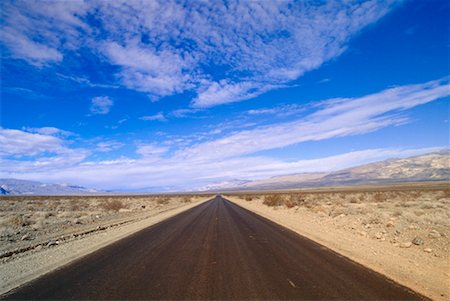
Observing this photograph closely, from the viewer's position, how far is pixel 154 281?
8.12 metres

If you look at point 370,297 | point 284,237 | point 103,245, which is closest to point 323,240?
point 284,237

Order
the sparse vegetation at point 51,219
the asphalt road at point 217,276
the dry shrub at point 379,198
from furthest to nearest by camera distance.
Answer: the dry shrub at point 379,198 < the sparse vegetation at point 51,219 < the asphalt road at point 217,276

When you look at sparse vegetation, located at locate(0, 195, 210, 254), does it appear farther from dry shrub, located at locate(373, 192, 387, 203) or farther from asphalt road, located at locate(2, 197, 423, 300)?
dry shrub, located at locate(373, 192, 387, 203)

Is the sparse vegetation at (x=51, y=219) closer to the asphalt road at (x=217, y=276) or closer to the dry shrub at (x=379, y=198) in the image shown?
the asphalt road at (x=217, y=276)

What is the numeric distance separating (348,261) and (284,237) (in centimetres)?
542

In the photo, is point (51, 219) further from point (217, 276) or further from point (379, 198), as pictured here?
point (379, 198)

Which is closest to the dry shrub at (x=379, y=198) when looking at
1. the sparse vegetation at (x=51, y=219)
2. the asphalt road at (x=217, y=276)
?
the sparse vegetation at (x=51, y=219)

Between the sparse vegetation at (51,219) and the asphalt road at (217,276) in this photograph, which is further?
the sparse vegetation at (51,219)

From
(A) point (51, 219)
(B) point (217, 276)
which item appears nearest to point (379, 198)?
(A) point (51, 219)

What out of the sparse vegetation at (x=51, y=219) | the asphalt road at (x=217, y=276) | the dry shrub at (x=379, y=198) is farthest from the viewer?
the dry shrub at (x=379, y=198)

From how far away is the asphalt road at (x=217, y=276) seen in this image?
7035mm

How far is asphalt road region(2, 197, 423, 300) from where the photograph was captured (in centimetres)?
704

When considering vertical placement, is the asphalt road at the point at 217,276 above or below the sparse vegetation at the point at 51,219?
below

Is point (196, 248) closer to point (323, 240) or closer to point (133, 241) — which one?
point (133, 241)
